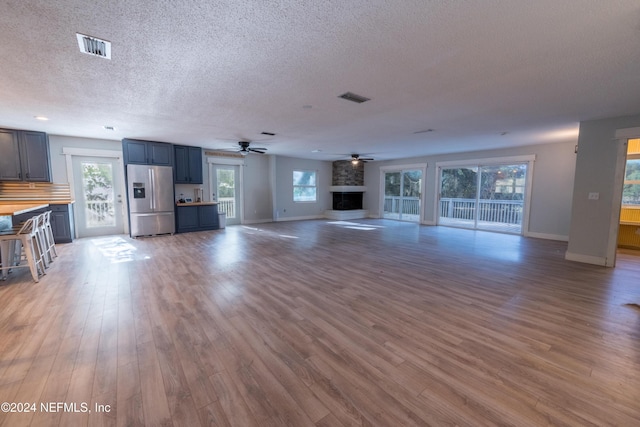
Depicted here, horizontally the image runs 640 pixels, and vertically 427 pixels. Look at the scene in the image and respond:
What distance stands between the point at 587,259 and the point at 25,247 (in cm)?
868

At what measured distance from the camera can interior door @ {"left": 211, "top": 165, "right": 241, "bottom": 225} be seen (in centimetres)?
841

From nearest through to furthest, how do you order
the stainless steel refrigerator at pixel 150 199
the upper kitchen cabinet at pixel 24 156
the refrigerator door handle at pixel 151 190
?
the upper kitchen cabinet at pixel 24 156 → the stainless steel refrigerator at pixel 150 199 → the refrigerator door handle at pixel 151 190

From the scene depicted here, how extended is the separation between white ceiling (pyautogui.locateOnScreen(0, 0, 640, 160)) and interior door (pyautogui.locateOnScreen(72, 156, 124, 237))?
1995mm

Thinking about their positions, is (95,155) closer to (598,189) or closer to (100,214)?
(100,214)

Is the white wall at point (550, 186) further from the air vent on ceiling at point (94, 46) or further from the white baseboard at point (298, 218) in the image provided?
the air vent on ceiling at point (94, 46)

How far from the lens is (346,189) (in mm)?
10711

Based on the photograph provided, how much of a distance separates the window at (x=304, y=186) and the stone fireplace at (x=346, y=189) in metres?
0.84

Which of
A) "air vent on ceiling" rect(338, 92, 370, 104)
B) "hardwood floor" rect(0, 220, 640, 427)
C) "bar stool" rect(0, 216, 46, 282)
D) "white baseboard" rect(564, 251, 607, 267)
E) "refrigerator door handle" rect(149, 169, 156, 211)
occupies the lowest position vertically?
"hardwood floor" rect(0, 220, 640, 427)

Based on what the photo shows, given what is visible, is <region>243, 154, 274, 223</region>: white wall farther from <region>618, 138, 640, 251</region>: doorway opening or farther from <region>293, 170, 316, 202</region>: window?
<region>618, 138, 640, 251</region>: doorway opening

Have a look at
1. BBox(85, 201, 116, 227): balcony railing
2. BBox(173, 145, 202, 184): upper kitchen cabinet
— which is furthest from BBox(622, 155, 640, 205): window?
BBox(85, 201, 116, 227): balcony railing

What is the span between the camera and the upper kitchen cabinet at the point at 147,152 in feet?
20.9

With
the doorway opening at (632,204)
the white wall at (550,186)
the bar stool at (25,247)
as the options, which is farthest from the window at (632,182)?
the bar stool at (25,247)

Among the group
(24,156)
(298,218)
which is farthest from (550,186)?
→ (24,156)

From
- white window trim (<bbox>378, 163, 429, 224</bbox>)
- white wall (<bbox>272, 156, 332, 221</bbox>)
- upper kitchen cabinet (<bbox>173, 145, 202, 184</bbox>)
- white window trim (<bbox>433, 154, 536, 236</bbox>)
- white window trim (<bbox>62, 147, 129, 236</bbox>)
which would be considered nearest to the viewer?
white window trim (<bbox>62, 147, 129, 236</bbox>)
